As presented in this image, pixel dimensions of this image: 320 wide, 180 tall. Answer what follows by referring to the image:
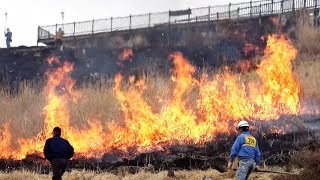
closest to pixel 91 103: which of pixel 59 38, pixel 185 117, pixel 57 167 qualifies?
pixel 185 117

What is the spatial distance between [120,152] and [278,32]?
15.7m

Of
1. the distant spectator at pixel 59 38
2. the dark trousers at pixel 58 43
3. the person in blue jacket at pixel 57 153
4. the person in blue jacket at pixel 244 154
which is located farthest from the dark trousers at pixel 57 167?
the dark trousers at pixel 58 43

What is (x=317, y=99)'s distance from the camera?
19688 millimetres

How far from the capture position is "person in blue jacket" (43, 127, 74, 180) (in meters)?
12.6

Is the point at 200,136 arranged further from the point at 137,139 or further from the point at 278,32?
the point at 278,32

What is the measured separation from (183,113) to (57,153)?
848cm

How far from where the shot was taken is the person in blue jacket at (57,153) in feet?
41.4

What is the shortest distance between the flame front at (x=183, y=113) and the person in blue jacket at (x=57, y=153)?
205 inches

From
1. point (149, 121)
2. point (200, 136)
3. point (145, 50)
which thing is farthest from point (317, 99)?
point (145, 50)

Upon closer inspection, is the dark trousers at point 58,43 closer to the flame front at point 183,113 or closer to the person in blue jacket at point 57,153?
the flame front at point 183,113

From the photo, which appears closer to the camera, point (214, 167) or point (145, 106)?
point (214, 167)

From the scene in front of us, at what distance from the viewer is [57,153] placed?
12.6 m

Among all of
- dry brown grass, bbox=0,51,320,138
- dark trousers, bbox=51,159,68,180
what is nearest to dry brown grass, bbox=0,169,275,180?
dark trousers, bbox=51,159,68,180

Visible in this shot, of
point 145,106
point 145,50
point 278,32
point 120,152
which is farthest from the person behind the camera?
point 145,50
